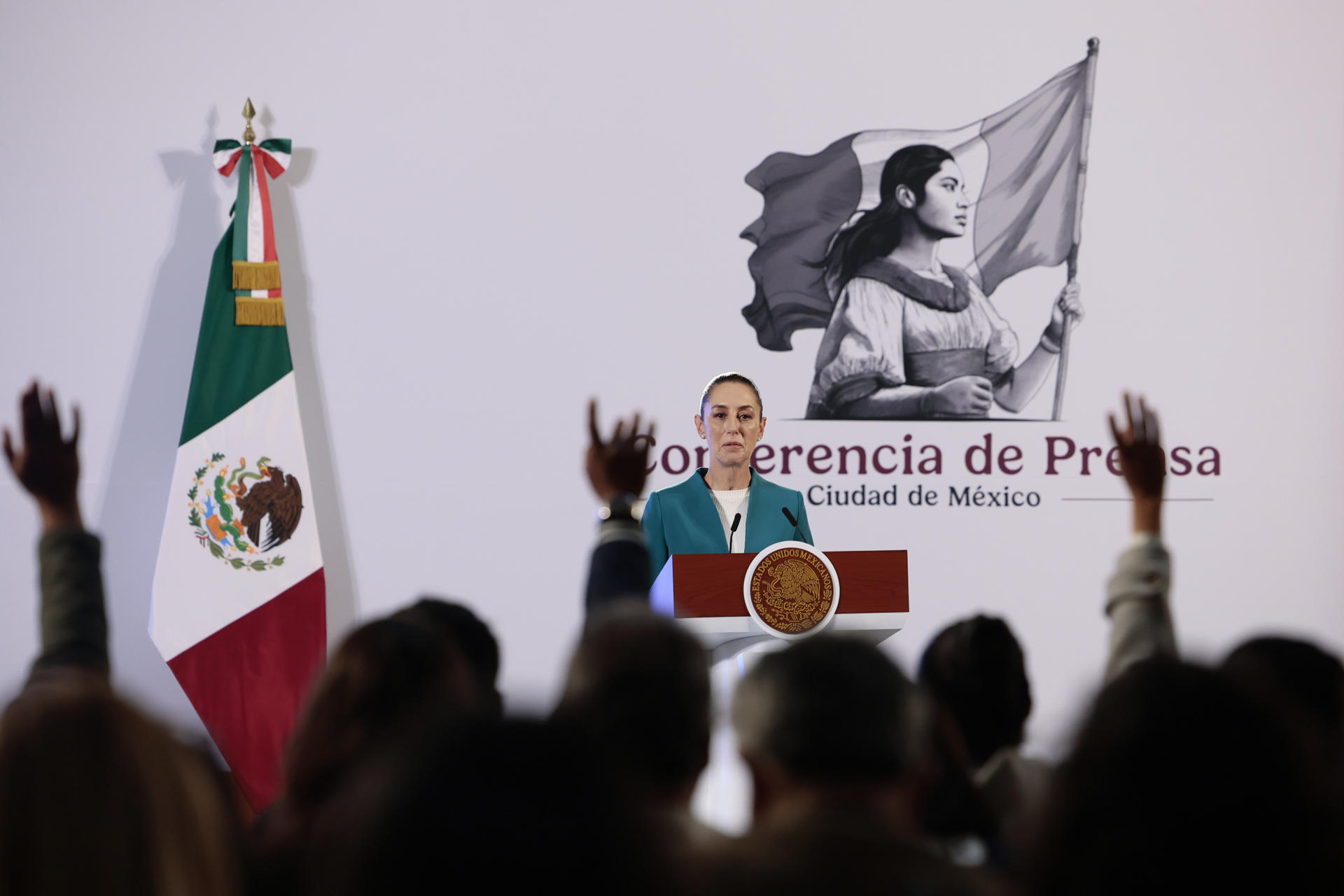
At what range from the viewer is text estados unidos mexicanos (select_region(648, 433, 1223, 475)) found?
187 inches

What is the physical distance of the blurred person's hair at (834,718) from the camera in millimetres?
1155

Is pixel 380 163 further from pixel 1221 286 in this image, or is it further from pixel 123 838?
pixel 123 838

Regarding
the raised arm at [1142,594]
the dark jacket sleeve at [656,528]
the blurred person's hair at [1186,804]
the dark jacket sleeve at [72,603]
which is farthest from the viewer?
the dark jacket sleeve at [656,528]

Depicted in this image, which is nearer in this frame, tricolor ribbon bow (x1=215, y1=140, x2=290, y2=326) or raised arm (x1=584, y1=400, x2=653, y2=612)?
raised arm (x1=584, y1=400, x2=653, y2=612)

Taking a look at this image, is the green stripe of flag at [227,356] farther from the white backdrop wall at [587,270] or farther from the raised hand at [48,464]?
the raised hand at [48,464]

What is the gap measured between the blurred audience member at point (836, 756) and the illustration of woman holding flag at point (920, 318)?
367 centimetres

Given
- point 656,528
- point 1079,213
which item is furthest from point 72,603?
point 1079,213

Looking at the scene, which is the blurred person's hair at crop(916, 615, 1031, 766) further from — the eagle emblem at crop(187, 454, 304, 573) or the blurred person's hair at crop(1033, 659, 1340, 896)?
the eagle emblem at crop(187, 454, 304, 573)

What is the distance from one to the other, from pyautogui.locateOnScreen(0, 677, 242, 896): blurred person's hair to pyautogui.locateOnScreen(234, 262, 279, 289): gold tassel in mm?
3717

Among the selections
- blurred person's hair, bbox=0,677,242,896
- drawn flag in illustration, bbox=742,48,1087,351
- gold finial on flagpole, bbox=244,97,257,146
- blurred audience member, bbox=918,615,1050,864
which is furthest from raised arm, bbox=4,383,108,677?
drawn flag in illustration, bbox=742,48,1087,351

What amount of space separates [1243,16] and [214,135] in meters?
4.12

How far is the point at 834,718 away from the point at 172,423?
12.8ft

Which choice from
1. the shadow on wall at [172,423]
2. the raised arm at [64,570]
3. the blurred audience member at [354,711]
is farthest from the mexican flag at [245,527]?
the blurred audience member at [354,711]

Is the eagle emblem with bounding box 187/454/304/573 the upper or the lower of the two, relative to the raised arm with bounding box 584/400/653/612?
lower
